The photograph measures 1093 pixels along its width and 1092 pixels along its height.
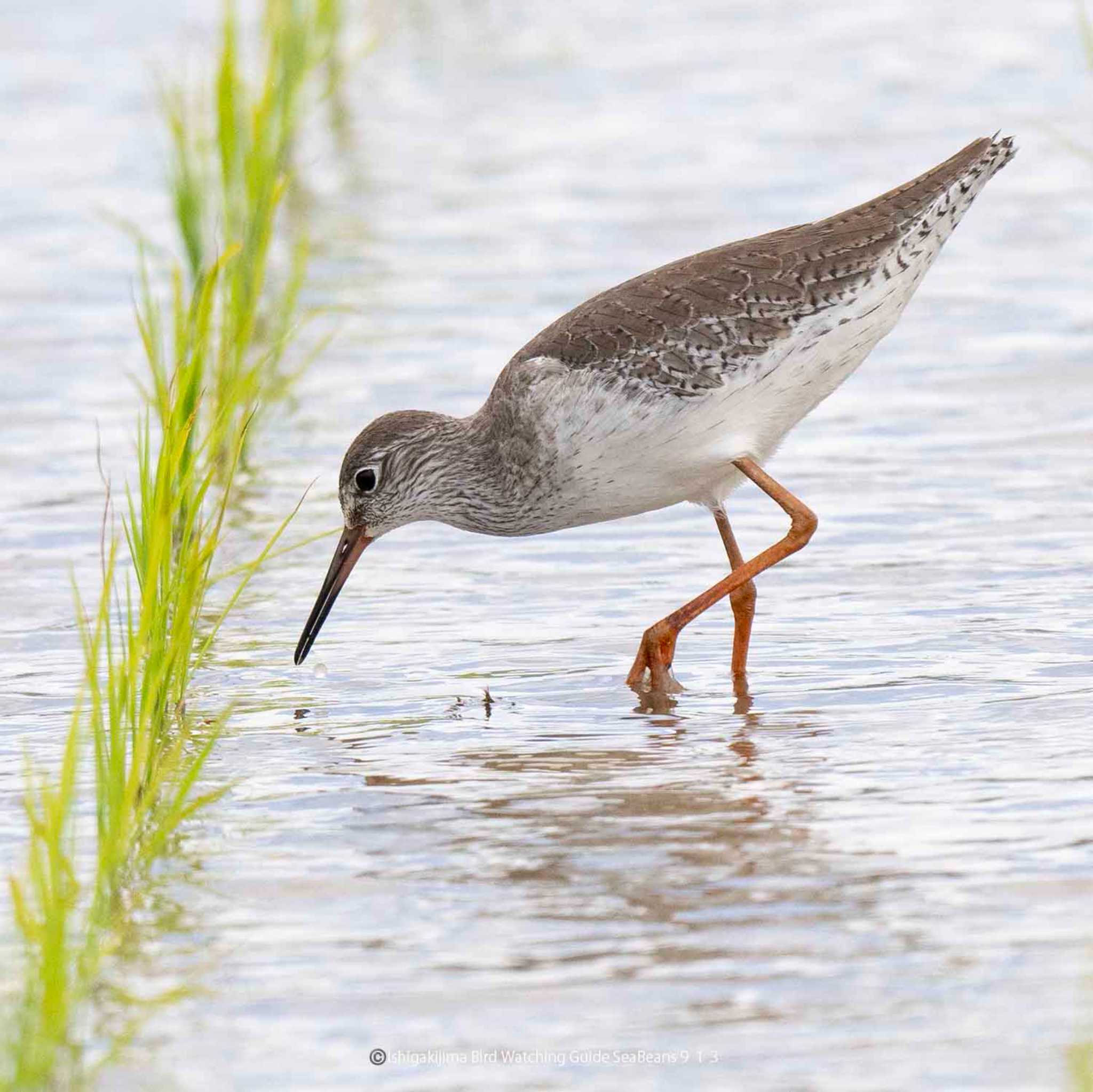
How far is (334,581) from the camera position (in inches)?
349

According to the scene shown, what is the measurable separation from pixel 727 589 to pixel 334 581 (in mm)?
1717

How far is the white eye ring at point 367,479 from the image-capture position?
29.1 feet

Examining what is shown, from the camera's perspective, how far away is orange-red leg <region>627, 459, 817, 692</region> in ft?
27.3

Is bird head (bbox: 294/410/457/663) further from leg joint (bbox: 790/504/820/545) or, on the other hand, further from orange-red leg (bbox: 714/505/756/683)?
leg joint (bbox: 790/504/820/545)

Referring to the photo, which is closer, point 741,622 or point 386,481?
point 741,622

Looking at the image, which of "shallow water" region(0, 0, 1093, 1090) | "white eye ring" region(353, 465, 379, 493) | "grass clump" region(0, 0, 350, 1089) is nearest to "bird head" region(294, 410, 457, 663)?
"white eye ring" region(353, 465, 379, 493)

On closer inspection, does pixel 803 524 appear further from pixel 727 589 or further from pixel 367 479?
pixel 367 479

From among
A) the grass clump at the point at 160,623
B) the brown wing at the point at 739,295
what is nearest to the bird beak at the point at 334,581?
the grass clump at the point at 160,623

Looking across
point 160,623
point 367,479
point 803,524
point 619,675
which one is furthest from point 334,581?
point 160,623

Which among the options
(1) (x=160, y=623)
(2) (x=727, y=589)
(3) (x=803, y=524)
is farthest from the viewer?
(3) (x=803, y=524)

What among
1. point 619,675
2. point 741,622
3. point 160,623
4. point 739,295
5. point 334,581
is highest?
point 739,295

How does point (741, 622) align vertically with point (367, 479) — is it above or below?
below

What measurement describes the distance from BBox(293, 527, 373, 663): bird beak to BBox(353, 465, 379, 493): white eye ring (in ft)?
0.65

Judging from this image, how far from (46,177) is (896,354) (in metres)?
8.51
